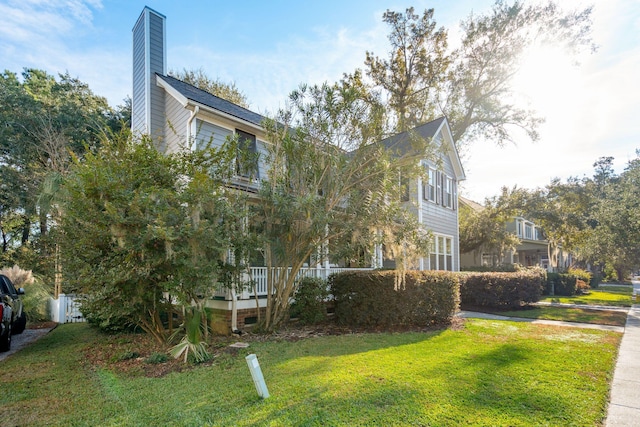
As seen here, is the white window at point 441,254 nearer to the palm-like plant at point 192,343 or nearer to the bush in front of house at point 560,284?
the bush in front of house at point 560,284

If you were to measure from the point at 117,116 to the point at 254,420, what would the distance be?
23.1m

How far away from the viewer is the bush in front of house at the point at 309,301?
30.1 feet

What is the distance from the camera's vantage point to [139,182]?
6141mm

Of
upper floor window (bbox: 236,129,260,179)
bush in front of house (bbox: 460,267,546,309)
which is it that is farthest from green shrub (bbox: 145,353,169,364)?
bush in front of house (bbox: 460,267,546,309)

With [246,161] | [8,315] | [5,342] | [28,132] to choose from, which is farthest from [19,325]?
[28,132]

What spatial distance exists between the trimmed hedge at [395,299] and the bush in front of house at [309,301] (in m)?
0.50

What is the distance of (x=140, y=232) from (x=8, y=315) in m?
3.93

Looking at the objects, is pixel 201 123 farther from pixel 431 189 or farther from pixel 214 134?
pixel 431 189

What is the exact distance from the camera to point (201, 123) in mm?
9844

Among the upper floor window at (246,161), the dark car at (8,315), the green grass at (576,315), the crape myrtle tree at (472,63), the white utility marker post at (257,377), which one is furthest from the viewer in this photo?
the crape myrtle tree at (472,63)

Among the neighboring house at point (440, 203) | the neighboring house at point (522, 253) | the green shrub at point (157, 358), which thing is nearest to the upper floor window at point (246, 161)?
the green shrub at point (157, 358)

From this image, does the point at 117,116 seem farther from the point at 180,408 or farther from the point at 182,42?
the point at 180,408

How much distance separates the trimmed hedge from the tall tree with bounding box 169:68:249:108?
1810 cm

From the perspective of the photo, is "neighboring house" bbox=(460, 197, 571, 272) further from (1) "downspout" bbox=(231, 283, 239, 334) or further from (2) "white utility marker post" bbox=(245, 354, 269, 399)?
(2) "white utility marker post" bbox=(245, 354, 269, 399)
